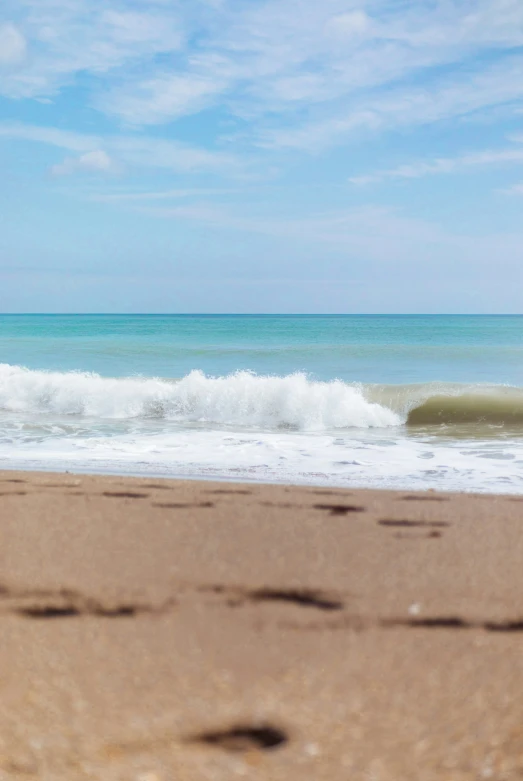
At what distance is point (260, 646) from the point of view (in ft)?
7.76

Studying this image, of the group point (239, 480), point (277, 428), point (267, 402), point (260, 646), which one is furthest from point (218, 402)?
point (260, 646)

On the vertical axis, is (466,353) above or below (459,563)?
above

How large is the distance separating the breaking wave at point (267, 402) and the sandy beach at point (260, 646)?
22.1ft

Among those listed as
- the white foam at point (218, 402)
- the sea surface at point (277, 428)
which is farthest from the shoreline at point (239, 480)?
the white foam at point (218, 402)

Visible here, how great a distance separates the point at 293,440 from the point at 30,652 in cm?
665

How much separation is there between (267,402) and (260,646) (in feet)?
30.1

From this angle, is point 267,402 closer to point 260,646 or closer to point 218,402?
point 218,402

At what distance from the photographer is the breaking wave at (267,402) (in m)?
11.0

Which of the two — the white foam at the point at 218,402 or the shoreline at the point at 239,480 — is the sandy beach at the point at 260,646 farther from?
the white foam at the point at 218,402

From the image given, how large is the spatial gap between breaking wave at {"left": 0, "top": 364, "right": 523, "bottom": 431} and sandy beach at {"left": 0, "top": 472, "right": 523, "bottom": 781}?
266 inches

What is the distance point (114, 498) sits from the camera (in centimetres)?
472

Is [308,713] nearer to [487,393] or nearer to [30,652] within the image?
[30,652]

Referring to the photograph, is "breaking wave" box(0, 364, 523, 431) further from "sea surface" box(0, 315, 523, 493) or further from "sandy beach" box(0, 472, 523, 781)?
"sandy beach" box(0, 472, 523, 781)

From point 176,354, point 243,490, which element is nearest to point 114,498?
point 243,490
